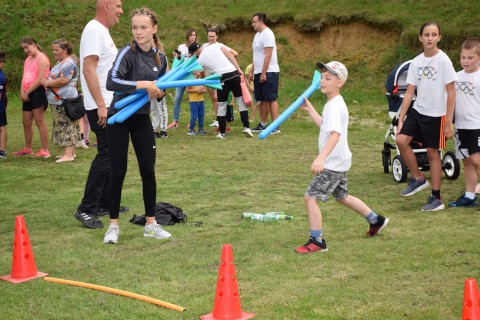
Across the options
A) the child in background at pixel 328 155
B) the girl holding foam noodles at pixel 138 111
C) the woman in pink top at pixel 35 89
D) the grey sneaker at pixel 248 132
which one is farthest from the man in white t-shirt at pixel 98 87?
the grey sneaker at pixel 248 132

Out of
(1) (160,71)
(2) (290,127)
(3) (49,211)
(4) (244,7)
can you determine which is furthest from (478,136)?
(4) (244,7)

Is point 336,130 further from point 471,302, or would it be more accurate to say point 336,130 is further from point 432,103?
point 471,302

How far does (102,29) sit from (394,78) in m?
4.26

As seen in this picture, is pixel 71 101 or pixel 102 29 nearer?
pixel 102 29

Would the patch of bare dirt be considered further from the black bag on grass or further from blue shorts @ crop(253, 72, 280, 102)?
the black bag on grass

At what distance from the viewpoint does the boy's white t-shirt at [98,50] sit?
733cm

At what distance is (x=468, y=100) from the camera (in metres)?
8.16

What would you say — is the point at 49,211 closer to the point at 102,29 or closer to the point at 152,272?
the point at 102,29

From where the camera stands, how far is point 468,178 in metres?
8.34

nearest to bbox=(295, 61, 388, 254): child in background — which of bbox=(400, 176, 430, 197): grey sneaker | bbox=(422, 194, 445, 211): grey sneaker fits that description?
bbox=(422, 194, 445, 211): grey sneaker

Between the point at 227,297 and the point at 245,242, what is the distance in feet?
6.59

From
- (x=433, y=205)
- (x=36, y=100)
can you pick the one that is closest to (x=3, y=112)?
(x=36, y=100)

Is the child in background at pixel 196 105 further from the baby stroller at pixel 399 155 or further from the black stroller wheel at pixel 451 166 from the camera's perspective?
the black stroller wheel at pixel 451 166

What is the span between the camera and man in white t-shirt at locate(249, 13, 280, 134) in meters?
14.5
